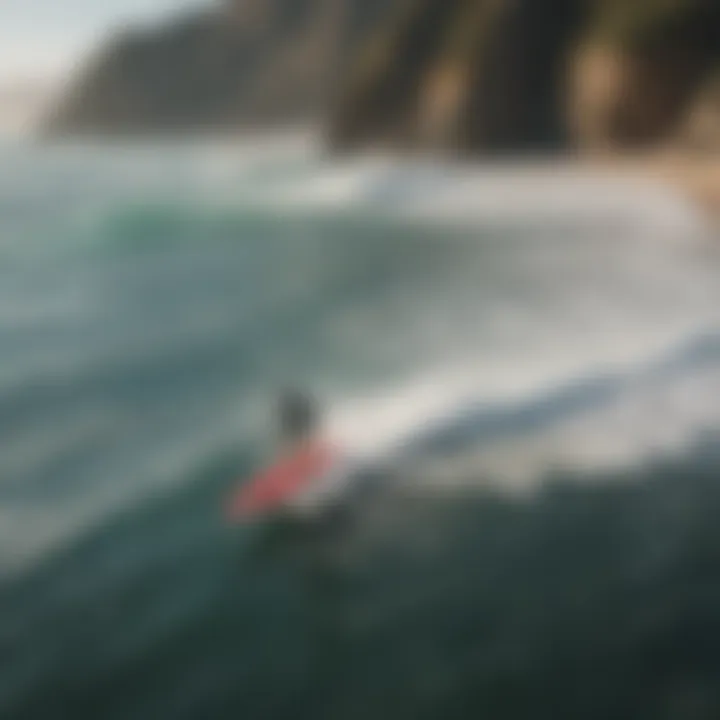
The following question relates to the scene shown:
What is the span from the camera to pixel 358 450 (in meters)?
2.89

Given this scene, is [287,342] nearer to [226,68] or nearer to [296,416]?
[296,416]

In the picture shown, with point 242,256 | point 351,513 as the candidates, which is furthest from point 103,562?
point 242,256

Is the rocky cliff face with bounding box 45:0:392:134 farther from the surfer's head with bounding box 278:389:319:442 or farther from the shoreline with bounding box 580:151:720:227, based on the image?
the shoreline with bounding box 580:151:720:227

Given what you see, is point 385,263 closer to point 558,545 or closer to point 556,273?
point 556,273

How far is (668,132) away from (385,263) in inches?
348

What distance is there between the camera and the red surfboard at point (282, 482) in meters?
2.62

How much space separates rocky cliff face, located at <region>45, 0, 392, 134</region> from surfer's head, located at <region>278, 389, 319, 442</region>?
178 cm

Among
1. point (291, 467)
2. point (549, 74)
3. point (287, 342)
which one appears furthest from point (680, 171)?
point (549, 74)

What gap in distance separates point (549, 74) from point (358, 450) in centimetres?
1310

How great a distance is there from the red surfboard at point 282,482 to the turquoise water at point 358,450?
0.27 ft

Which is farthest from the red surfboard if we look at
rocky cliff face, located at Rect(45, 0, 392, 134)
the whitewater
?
rocky cliff face, located at Rect(45, 0, 392, 134)

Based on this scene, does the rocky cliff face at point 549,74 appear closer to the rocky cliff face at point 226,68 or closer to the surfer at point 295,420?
the rocky cliff face at point 226,68

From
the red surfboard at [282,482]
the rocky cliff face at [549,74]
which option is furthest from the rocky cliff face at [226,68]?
the rocky cliff face at [549,74]

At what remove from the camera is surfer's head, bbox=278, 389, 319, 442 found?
2801mm
